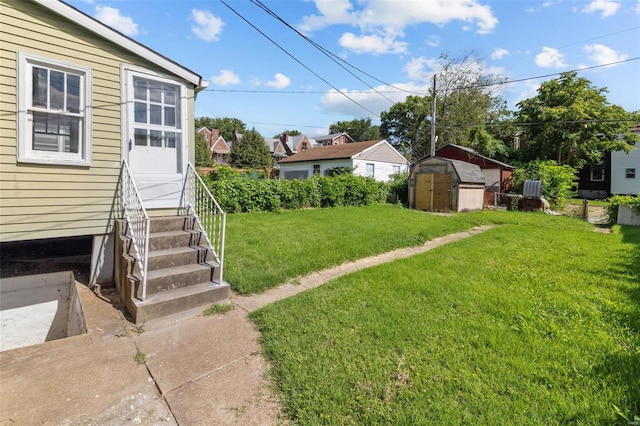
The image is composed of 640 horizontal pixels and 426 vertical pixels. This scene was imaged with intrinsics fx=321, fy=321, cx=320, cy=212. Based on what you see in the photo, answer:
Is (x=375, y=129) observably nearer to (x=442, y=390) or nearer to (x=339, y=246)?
(x=339, y=246)

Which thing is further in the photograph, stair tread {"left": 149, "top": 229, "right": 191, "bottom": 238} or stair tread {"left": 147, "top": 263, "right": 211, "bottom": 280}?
stair tread {"left": 149, "top": 229, "right": 191, "bottom": 238}

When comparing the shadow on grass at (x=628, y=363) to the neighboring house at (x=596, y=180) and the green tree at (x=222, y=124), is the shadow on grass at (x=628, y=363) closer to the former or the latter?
the neighboring house at (x=596, y=180)

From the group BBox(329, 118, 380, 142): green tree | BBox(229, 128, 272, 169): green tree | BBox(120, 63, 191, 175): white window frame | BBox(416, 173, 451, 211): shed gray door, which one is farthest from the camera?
BBox(329, 118, 380, 142): green tree

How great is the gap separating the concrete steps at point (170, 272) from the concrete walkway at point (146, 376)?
20cm

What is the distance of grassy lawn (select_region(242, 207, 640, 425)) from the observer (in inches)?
84.8

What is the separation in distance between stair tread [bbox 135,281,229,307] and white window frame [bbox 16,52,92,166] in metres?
2.25

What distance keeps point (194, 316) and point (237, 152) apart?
→ 35.7 m

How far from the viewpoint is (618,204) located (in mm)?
10742

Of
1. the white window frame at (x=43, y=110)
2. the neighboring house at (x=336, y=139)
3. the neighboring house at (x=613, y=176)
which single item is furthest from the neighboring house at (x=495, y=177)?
the neighboring house at (x=336, y=139)

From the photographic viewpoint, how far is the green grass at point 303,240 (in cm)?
512

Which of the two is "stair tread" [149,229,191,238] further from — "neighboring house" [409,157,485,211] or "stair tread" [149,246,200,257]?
"neighboring house" [409,157,485,211]

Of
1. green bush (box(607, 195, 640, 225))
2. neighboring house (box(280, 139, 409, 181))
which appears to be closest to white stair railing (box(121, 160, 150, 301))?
green bush (box(607, 195, 640, 225))

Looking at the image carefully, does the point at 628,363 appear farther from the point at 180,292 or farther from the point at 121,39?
the point at 121,39

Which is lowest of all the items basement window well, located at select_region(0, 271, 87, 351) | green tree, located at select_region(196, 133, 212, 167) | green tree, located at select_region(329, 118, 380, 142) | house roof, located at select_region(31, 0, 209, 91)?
basement window well, located at select_region(0, 271, 87, 351)
